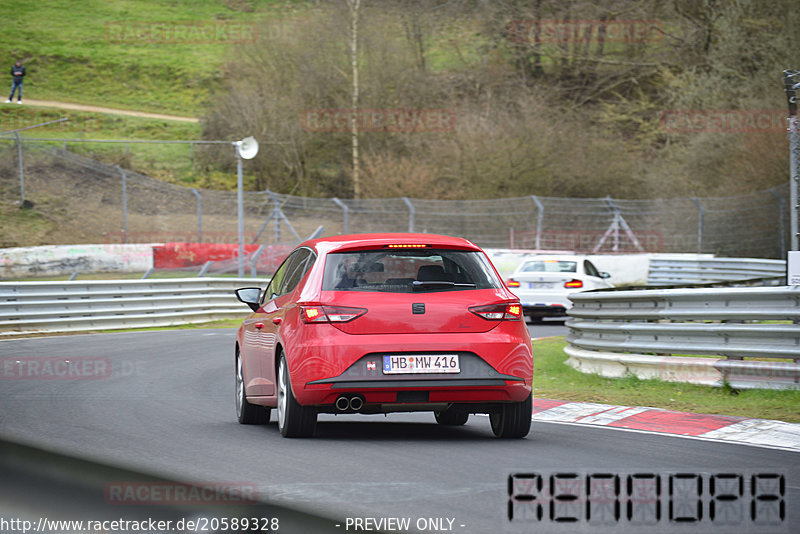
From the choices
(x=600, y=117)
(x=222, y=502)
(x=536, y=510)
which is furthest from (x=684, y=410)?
(x=600, y=117)

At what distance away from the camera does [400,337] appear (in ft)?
24.5

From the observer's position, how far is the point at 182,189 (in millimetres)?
40969

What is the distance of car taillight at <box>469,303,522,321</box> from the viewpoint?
765cm

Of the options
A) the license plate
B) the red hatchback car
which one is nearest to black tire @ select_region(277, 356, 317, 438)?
the red hatchback car

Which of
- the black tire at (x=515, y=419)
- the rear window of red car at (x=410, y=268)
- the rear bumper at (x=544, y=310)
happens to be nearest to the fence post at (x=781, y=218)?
the rear bumper at (x=544, y=310)

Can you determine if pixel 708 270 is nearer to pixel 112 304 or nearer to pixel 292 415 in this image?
pixel 112 304

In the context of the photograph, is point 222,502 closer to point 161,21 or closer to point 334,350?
point 334,350

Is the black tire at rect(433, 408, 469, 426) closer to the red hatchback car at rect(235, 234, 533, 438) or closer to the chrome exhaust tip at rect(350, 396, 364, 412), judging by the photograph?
the red hatchback car at rect(235, 234, 533, 438)

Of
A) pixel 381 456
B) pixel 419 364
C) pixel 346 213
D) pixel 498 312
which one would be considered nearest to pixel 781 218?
pixel 346 213

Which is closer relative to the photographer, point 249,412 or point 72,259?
point 249,412

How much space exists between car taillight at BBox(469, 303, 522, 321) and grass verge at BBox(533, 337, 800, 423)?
272 cm

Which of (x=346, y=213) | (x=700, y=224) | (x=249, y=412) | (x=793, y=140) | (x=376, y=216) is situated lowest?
(x=249, y=412)

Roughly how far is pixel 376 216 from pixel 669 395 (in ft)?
81.6

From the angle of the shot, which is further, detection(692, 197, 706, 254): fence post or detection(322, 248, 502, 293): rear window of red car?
detection(692, 197, 706, 254): fence post
